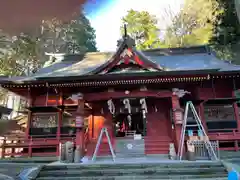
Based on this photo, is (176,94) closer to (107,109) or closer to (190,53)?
(107,109)

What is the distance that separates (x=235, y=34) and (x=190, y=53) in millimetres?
8764

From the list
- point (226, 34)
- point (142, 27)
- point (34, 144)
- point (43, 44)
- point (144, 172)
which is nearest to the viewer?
point (144, 172)

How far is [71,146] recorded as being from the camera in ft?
29.1

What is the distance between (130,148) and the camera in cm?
1034

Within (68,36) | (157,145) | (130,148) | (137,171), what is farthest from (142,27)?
(137,171)

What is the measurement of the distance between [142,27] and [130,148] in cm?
2414

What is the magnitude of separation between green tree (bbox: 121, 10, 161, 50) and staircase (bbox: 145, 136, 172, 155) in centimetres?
2149

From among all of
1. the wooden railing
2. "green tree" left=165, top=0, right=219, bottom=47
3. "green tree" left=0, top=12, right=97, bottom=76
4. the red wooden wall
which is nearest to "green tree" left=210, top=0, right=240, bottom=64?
"green tree" left=165, top=0, right=219, bottom=47

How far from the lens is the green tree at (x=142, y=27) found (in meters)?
30.0

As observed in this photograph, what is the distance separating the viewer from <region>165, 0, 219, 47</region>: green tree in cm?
2064

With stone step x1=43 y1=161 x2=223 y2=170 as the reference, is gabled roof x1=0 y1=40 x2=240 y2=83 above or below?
above

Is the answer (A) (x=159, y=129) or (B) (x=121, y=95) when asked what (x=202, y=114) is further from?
(B) (x=121, y=95)

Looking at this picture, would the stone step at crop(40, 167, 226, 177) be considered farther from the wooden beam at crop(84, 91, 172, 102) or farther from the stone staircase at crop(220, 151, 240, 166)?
the wooden beam at crop(84, 91, 172, 102)

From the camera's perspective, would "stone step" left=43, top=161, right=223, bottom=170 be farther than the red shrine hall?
No
